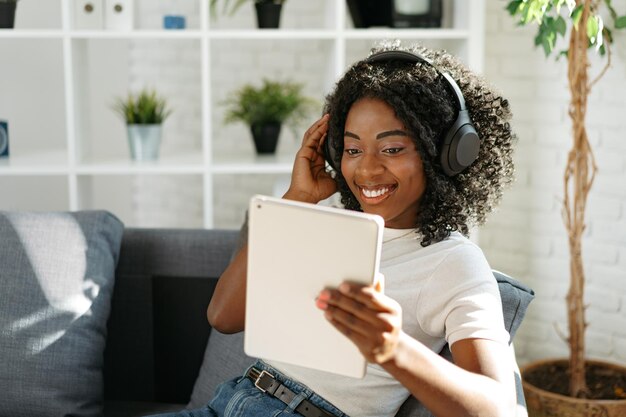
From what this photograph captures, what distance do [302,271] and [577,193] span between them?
1607 millimetres

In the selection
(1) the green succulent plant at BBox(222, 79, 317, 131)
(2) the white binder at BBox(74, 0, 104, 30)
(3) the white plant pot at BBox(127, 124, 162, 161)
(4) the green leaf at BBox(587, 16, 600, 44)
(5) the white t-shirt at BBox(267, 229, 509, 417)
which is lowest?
(5) the white t-shirt at BBox(267, 229, 509, 417)

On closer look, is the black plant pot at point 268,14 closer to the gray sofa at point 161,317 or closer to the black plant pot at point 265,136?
the black plant pot at point 265,136

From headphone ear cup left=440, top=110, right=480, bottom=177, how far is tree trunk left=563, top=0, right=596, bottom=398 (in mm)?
1149

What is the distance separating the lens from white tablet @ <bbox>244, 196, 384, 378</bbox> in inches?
43.5

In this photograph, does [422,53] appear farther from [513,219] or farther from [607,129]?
[513,219]

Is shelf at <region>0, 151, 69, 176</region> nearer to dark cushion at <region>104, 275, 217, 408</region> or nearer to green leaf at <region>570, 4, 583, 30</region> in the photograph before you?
dark cushion at <region>104, 275, 217, 408</region>

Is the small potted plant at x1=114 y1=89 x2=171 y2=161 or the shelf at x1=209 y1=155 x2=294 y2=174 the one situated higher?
the small potted plant at x1=114 y1=89 x2=171 y2=161

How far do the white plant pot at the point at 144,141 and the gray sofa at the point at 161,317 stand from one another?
92cm

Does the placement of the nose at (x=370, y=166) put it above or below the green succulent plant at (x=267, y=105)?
below

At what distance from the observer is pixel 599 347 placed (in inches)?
115

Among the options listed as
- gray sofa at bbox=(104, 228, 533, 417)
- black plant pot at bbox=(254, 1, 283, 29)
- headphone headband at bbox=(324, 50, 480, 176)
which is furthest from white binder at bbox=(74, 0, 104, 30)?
headphone headband at bbox=(324, 50, 480, 176)

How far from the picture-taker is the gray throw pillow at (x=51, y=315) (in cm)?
186

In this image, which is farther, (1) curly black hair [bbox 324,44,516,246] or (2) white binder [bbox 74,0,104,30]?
(2) white binder [bbox 74,0,104,30]

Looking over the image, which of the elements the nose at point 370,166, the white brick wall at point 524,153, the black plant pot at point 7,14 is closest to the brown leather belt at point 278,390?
the nose at point 370,166
